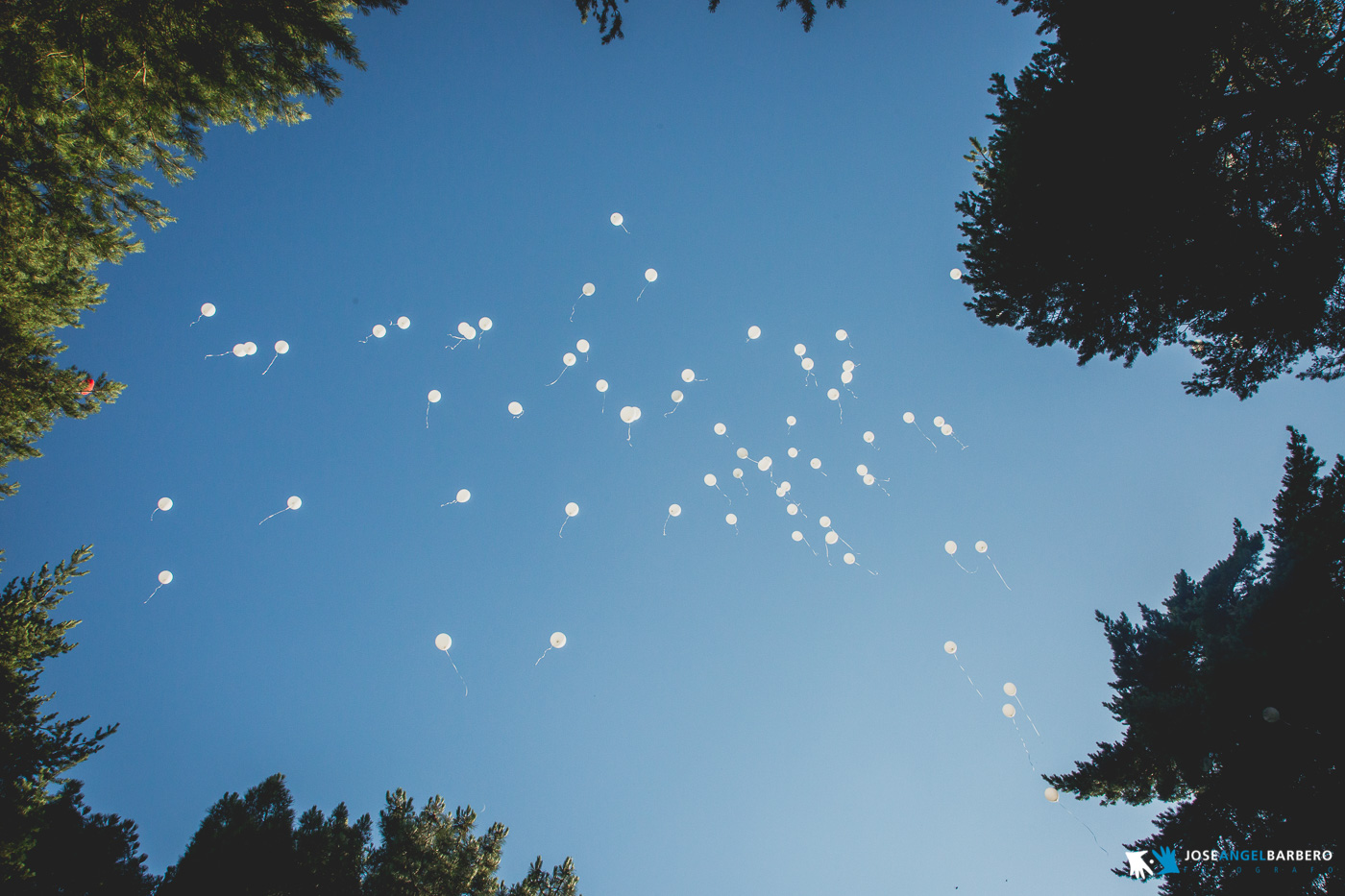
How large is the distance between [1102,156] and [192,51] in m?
9.53

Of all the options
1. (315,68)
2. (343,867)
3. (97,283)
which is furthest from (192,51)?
(343,867)

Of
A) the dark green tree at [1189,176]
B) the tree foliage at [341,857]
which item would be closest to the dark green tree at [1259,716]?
the dark green tree at [1189,176]

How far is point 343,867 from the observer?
7.00 meters

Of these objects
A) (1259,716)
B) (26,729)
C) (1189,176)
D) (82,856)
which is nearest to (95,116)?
(26,729)

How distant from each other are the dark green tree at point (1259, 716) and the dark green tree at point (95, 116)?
10859mm

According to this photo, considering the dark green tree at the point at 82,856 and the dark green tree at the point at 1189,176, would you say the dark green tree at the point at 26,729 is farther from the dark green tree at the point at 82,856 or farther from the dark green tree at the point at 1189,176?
the dark green tree at the point at 1189,176

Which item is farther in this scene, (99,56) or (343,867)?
(343,867)

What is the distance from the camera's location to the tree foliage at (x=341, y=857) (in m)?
6.46

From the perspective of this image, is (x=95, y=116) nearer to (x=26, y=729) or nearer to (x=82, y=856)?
(x=26, y=729)

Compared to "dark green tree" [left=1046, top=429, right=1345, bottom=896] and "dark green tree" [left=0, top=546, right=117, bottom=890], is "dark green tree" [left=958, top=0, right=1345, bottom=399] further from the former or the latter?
"dark green tree" [left=0, top=546, right=117, bottom=890]

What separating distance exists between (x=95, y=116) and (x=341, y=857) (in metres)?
10.6

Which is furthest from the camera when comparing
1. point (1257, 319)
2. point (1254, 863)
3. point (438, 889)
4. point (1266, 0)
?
point (438, 889)

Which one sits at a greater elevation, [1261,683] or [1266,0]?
[1266,0]

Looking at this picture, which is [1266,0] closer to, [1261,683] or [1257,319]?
[1257,319]
